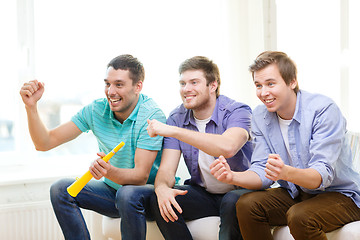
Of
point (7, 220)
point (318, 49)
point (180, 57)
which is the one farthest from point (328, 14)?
point (7, 220)

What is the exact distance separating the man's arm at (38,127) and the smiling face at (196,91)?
61 centimetres

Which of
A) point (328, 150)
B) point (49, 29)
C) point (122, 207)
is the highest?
point (49, 29)

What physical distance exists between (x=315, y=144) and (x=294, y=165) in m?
0.15

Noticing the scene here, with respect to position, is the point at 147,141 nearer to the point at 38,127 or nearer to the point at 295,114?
the point at 38,127

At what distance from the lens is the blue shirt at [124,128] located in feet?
6.75

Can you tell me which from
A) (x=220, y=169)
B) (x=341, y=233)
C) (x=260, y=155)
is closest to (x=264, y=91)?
(x=260, y=155)

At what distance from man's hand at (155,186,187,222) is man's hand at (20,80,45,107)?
0.72 meters

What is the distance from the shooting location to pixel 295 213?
1.58 m

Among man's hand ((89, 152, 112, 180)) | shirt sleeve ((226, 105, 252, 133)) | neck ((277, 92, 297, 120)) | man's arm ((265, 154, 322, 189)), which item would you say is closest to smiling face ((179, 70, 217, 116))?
shirt sleeve ((226, 105, 252, 133))

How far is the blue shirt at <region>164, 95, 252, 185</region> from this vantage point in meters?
1.98

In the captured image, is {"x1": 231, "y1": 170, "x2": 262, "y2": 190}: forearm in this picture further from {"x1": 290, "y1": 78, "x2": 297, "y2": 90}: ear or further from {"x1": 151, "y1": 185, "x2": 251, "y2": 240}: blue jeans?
{"x1": 290, "y1": 78, "x2": 297, "y2": 90}: ear

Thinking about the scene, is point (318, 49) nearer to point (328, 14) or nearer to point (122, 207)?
point (328, 14)

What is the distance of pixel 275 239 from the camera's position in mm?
1738

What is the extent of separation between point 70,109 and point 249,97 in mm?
1194
